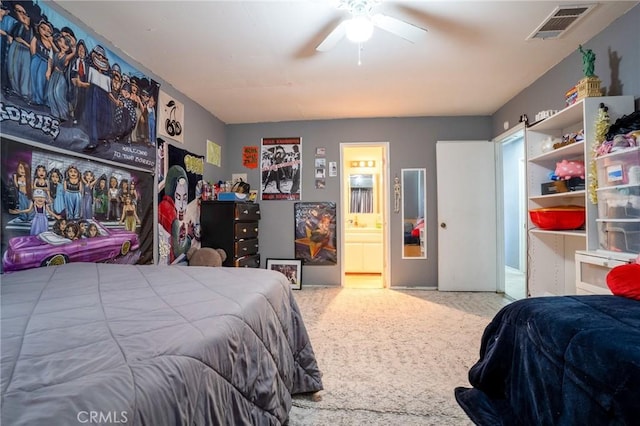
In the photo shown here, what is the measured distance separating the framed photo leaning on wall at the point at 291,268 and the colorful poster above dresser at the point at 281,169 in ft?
3.04

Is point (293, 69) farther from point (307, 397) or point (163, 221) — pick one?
point (307, 397)

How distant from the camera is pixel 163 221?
9.32ft

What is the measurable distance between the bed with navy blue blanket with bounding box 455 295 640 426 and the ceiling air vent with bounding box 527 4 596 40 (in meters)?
1.91

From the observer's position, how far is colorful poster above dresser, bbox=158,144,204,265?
2.86 m

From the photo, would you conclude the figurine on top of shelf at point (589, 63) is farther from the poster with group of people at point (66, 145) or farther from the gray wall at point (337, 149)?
the poster with group of people at point (66, 145)

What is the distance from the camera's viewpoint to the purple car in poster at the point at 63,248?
1.57 metres

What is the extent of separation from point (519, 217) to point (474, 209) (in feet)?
6.06

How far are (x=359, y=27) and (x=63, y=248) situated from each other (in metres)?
2.29

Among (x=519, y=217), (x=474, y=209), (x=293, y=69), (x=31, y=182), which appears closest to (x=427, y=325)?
(x=474, y=209)

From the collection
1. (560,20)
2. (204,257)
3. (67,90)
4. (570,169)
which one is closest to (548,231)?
(570,169)

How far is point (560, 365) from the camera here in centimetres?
105

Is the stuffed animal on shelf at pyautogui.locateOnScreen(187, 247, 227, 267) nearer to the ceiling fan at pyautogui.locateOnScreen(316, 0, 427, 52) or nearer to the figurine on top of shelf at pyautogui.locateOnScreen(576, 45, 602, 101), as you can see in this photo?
the ceiling fan at pyautogui.locateOnScreen(316, 0, 427, 52)

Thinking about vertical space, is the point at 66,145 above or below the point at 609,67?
below

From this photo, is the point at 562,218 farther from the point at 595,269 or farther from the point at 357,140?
the point at 357,140
